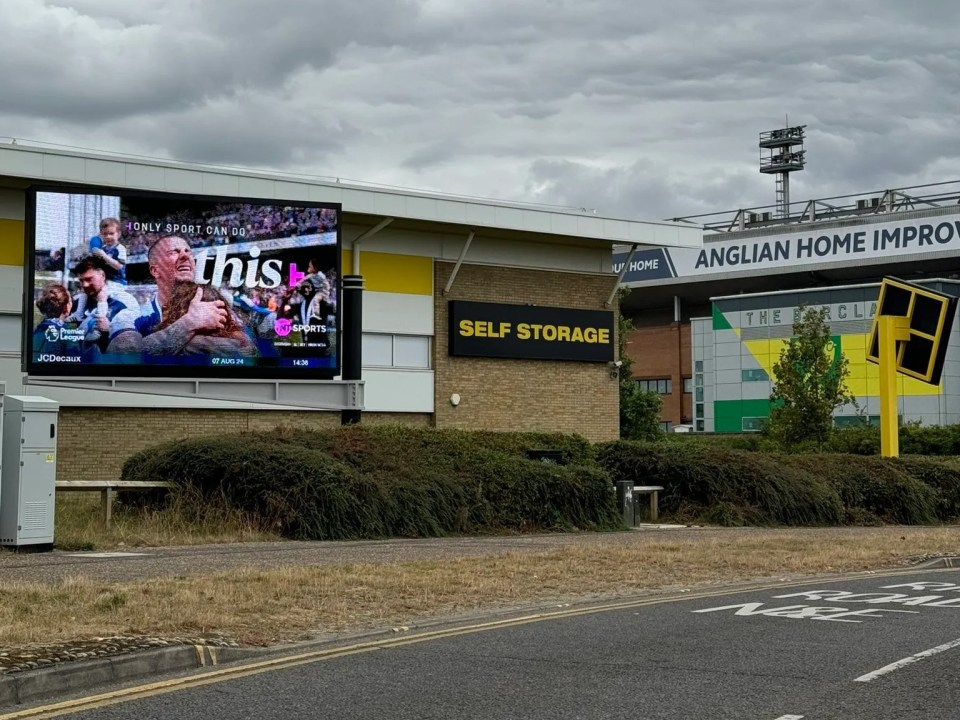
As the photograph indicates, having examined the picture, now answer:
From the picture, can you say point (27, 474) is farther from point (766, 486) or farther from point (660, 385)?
point (660, 385)

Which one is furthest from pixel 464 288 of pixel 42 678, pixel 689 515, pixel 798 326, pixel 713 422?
pixel 713 422

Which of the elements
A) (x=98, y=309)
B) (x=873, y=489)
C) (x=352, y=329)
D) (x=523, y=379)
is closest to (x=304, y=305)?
(x=352, y=329)

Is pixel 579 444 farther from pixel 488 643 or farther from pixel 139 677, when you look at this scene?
pixel 139 677

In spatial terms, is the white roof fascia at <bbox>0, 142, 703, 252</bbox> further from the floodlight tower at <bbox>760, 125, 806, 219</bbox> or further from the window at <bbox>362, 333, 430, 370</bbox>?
the floodlight tower at <bbox>760, 125, 806, 219</bbox>

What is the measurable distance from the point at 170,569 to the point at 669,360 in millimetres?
78406

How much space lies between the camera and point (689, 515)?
2608 cm

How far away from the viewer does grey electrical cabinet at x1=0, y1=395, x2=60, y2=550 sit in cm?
1641

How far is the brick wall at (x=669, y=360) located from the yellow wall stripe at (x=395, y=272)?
57706 mm

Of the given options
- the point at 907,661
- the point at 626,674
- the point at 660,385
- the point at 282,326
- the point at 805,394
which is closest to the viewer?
the point at 626,674

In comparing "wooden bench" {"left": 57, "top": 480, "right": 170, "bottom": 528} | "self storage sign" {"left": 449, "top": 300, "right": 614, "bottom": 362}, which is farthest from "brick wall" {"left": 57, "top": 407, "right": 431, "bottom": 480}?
"wooden bench" {"left": 57, "top": 480, "right": 170, "bottom": 528}

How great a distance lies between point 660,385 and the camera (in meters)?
91.8

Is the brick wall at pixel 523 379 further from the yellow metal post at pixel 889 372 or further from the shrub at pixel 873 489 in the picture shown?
the shrub at pixel 873 489

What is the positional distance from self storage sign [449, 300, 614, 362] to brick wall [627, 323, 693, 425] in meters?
54.4

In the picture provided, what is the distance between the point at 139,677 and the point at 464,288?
24853mm
